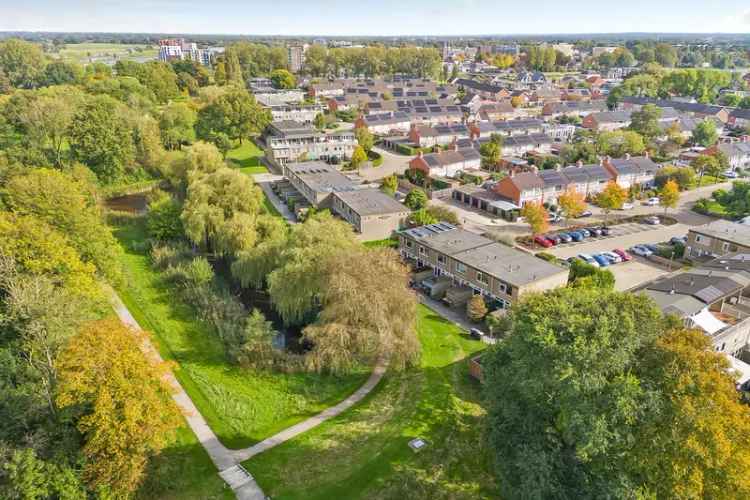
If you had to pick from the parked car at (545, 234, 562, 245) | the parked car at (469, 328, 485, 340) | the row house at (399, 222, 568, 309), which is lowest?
the parked car at (469, 328, 485, 340)

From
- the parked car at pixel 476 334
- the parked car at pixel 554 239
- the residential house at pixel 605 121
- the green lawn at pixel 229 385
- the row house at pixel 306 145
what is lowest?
the green lawn at pixel 229 385

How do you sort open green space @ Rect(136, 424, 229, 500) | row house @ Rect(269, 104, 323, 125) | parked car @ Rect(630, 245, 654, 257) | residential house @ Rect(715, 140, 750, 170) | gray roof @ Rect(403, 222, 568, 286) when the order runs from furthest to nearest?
1. row house @ Rect(269, 104, 323, 125)
2. residential house @ Rect(715, 140, 750, 170)
3. parked car @ Rect(630, 245, 654, 257)
4. gray roof @ Rect(403, 222, 568, 286)
5. open green space @ Rect(136, 424, 229, 500)

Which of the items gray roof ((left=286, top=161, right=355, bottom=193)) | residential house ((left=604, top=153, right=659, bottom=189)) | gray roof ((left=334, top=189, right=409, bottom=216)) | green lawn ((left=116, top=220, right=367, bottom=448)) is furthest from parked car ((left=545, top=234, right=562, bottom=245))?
green lawn ((left=116, top=220, right=367, bottom=448))

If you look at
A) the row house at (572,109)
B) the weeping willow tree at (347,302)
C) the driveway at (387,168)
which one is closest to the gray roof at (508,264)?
the weeping willow tree at (347,302)

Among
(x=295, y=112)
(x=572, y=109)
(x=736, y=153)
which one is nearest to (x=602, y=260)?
(x=736, y=153)

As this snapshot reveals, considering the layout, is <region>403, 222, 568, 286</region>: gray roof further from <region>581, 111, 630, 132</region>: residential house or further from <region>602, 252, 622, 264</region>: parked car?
<region>581, 111, 630, 132</region>: residential house

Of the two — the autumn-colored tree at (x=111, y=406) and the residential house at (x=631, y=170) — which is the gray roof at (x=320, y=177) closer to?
the residential house at (x=631, y=170)
